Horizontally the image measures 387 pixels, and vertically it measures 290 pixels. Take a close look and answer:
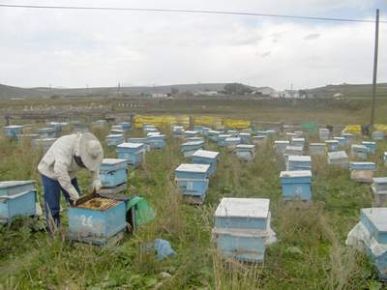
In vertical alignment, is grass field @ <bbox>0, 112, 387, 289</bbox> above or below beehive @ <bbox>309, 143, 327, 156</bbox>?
below

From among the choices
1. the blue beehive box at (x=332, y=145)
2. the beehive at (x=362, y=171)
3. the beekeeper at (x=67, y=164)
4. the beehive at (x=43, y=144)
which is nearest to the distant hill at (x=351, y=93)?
the blue beehive box at (x=332, y=145)

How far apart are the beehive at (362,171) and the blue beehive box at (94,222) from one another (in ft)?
21.0

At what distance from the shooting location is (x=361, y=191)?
29.9 feet

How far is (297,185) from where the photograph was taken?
7691 millimetres

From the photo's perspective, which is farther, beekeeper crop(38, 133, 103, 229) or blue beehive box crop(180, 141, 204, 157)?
blue beehive box crop(180, 141, 204, 157)

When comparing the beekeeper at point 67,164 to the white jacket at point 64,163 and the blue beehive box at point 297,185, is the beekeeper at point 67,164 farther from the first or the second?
the blue beehive box at point 297,185

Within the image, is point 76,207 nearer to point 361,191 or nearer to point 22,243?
point 22,243

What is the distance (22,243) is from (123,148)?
5.31m

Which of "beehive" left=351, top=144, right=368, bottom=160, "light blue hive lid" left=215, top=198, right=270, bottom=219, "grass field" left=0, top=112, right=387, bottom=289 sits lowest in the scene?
"grass field" left=0, top=112, right=387, bottom=289

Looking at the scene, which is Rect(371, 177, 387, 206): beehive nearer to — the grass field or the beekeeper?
the grass field

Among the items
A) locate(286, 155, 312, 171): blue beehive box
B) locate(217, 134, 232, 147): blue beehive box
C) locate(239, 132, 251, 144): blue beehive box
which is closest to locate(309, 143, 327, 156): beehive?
locate(239, 132, 251, 144): blue beehive box

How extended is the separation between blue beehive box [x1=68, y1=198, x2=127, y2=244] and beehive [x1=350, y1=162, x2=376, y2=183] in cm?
639

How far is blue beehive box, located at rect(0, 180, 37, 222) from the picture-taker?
18.8 ft

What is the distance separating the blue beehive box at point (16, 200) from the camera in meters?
5.72
